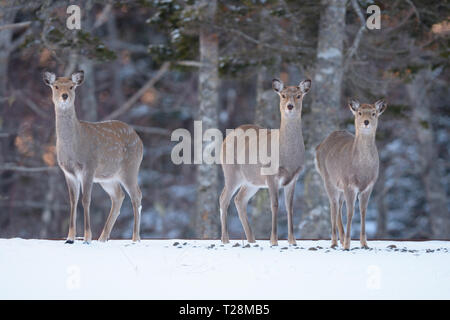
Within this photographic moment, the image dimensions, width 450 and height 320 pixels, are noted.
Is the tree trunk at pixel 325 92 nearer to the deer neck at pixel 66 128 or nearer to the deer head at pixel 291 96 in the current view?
the deer head at pixel 291 96

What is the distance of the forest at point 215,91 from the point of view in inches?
550

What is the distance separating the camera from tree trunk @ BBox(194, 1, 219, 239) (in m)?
14.9

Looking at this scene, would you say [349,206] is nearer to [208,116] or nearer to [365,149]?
[365,149]

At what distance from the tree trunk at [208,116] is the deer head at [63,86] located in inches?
221

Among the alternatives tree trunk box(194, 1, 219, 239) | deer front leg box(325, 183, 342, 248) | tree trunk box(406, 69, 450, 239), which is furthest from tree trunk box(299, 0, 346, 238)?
tree trunk box(406, 69, 450, 239)

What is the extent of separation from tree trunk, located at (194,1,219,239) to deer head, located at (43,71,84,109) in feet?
18.4

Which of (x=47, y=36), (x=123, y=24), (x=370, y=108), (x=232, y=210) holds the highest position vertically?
(x=123, y=24)

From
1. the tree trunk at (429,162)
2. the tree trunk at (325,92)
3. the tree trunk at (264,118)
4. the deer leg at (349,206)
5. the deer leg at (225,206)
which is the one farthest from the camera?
the tree trunk at (429,162)

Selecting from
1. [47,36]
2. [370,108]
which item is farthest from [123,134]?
[47,36]

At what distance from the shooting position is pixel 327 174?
32.9 ft

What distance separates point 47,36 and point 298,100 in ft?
22.5

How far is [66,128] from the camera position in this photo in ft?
31.2

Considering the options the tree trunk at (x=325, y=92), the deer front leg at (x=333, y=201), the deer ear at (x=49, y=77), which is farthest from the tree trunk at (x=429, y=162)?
the deer ear at (x=49, y=77)
